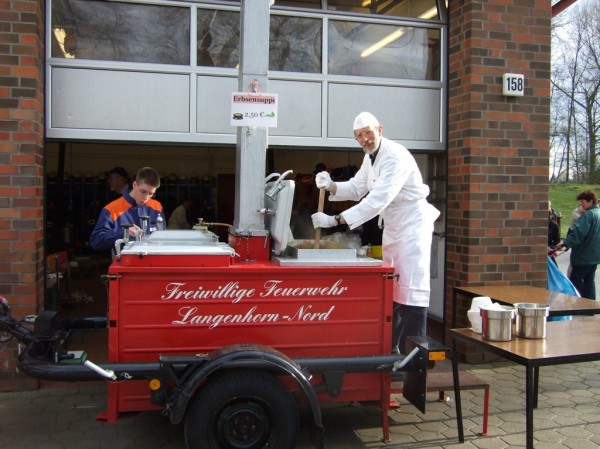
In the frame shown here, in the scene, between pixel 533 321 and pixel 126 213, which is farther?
pixel 126 213

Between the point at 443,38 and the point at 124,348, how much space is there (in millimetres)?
4478

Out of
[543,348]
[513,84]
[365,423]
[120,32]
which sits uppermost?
[120,32]

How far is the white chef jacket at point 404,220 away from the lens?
4.05 m

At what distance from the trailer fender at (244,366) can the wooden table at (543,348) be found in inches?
41.5

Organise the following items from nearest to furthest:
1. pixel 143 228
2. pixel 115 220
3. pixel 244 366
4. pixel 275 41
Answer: pixel 244 366 → pixel 143 228 → pixel 115 220 → pixel 275 41

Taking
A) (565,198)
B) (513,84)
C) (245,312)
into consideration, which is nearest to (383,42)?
(513,84)

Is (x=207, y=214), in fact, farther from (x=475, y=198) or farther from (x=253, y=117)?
(x=253, y=117)

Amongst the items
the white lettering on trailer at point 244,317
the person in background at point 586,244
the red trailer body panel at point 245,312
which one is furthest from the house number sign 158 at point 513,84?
the white lettering on trailer at point 244,317

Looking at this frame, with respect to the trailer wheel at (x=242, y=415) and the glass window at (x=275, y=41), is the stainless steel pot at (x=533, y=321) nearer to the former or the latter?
the trailer wheel at (x=242, y=415)

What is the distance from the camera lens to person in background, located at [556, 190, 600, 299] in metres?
7.51

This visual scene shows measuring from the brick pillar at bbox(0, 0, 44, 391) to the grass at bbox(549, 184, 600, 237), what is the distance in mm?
24667

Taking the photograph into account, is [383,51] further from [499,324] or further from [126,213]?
[499,324]

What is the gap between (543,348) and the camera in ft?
10.7

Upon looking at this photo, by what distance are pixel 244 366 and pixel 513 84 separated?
4.04 meters
